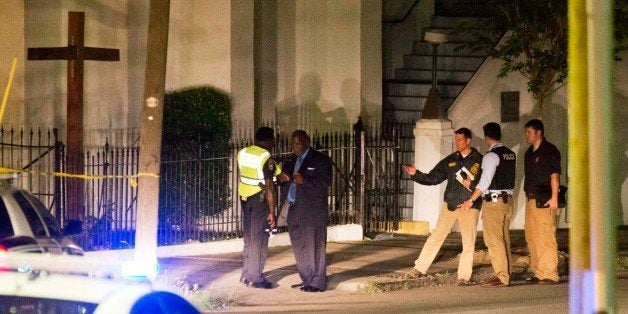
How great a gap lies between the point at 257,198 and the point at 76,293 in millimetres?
7672

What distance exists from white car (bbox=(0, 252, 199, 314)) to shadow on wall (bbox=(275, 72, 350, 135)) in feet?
46.8

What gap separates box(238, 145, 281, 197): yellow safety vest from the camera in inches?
497

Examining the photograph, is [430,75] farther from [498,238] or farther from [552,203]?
[498,238]

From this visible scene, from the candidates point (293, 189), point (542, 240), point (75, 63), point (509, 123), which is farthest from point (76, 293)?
point (509, 123)

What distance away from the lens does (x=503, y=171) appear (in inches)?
518

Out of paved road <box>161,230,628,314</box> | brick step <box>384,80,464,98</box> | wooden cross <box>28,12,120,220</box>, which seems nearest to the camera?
paved road <box>161,230,628,314</box>

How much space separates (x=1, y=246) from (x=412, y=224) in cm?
1154

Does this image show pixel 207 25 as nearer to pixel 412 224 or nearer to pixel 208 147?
pixel 208 147

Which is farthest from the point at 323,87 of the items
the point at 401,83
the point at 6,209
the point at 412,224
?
the point at 6,209

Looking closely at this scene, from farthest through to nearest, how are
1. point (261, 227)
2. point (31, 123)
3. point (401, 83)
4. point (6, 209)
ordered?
point (401, 83) < point (31, 123) < point (261, 227) < point (6, 209)

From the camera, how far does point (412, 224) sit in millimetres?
17812

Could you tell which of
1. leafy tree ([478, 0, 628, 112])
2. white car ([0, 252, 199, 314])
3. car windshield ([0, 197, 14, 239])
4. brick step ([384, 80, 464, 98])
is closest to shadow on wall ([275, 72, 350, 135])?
brick step ([384, 80, 464, 98])

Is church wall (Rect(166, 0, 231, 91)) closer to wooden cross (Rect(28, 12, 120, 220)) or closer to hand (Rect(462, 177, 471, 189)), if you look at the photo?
wooden cross (Rect(28, 12, 120, 220))

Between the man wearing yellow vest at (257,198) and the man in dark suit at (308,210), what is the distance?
22 centimetres
